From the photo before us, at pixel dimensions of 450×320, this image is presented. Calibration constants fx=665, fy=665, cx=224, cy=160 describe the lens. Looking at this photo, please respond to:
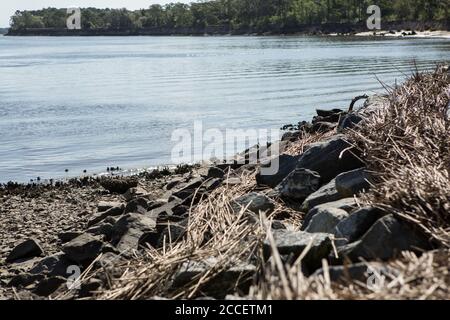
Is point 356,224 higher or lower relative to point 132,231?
higher

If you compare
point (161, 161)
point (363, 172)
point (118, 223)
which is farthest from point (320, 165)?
point (161, 161)

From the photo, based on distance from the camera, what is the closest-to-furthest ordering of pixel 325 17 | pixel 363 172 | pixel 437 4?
pixel 363 172 → pixel 437 4 → pixel 325 17

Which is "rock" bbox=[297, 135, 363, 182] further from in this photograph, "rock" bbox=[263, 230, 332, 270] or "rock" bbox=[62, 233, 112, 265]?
"rock" bbox=[62, 233, 112, 265]

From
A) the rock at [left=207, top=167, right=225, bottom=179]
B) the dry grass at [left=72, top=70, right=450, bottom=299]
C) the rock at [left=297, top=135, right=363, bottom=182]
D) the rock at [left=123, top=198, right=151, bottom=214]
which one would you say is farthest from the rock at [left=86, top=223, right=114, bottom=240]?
the rock at [left=297, top=135, right=363, bottom=182]

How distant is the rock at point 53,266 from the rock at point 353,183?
349 cm

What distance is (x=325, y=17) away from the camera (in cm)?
18150

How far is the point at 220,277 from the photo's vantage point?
4.39 m

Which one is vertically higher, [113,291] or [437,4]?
[437,4]

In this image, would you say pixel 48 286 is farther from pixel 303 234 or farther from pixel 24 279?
pixel 303 234

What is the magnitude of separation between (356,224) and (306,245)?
556 millimetres

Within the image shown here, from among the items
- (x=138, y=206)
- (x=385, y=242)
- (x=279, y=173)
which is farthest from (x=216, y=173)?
(x=385, y=242)

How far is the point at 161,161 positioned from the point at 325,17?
17025 centimetres

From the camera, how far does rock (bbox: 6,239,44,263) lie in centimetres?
920
